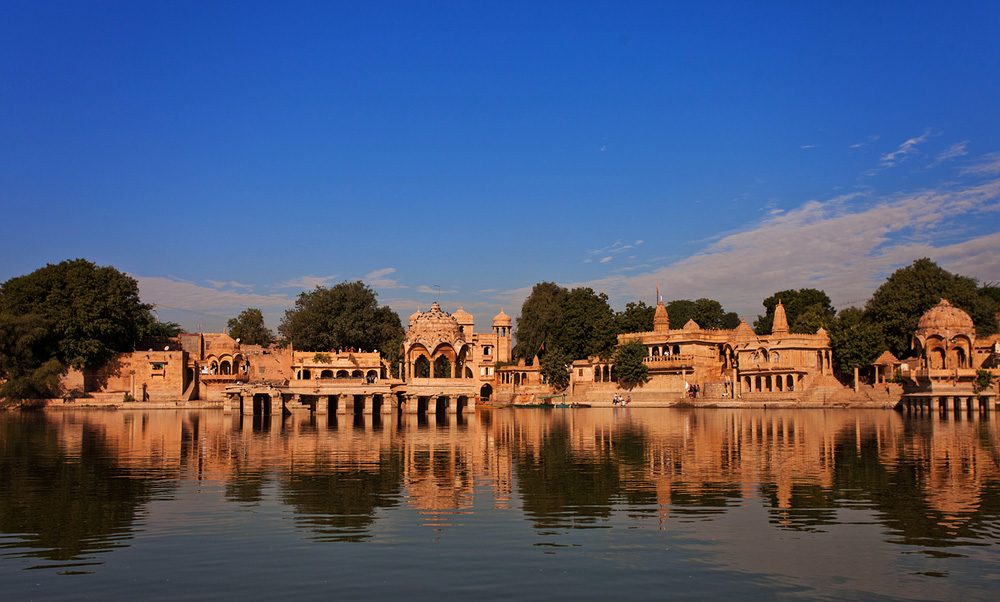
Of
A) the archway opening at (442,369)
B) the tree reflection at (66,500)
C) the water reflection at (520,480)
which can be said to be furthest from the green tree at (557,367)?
the tree reflection at (66,500)

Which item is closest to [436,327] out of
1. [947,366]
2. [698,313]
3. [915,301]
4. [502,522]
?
[947,366]

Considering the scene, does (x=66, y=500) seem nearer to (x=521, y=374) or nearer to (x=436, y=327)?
(x=436, y=327)

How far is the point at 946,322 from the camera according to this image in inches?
2287

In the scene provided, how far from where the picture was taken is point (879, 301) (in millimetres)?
70562

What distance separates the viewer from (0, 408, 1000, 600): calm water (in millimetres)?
9898

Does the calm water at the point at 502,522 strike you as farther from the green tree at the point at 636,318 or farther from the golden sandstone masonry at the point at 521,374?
the green tree at the point at 636,318

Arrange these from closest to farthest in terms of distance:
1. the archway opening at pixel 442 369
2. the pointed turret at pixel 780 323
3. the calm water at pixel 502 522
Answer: the calm water at pixel 502 522
the pointed turret at pixel 780 323
the archway opening at pixel 442 369

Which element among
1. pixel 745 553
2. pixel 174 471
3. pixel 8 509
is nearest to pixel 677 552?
pixel 745 553

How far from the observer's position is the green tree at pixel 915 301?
222 ft

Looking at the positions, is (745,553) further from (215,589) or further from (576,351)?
(576,351)

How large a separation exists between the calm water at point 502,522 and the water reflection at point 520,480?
9cm

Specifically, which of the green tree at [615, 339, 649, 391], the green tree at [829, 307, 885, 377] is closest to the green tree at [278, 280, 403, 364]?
the green tree at [615, 339, 649, 391]

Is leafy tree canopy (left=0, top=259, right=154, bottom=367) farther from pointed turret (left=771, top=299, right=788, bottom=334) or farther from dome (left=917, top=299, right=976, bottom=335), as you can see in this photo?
dome (left=917, top=299, right=976, bottom=335)

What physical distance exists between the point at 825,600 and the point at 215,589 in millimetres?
7492
